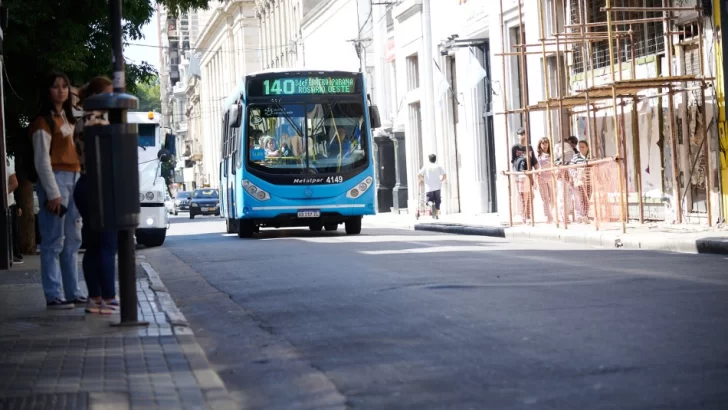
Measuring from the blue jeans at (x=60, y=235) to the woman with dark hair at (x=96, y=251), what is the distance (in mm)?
180

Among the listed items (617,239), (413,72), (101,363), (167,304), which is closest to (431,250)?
(617,239)

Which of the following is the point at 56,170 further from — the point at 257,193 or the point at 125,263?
the point at 257,193

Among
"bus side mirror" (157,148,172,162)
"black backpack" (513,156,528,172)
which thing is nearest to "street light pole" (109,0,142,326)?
"bus side mirror" (157,148,172,162)

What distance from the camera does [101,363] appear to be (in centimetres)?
783

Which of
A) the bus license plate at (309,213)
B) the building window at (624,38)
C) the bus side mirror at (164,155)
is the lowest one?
the bus license plate at (309,213)

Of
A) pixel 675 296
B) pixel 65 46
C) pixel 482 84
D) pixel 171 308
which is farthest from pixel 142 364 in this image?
pixel 482 84

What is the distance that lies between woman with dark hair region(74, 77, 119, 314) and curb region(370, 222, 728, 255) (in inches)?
328

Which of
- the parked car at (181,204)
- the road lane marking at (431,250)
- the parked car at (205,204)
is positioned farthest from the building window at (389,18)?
the parked car at (181,204)

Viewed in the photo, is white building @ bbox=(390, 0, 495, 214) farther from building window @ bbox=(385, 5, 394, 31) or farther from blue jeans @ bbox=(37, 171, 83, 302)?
blue jeans @ bbox=(37, 171, 83, 302)

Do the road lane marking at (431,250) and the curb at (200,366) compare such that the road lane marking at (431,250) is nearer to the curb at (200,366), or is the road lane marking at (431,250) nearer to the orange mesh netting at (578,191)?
the orange mesh netting at (578,191)

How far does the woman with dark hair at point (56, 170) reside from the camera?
1087 cm

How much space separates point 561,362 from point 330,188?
66.7 ft

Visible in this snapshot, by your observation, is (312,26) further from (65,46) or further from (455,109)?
(65,46)

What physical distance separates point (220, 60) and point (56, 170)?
325ft
